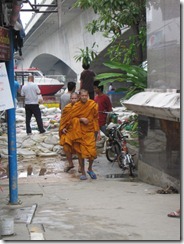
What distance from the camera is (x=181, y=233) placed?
4973 millimetres

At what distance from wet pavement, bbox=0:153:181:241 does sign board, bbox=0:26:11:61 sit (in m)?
1.92

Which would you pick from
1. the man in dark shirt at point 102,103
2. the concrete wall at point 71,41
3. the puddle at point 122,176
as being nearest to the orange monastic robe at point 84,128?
the puddle at point 122,176

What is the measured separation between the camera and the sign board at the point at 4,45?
6199 millimetres

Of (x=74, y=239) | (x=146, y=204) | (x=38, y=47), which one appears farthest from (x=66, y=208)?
(x=38, y=47)

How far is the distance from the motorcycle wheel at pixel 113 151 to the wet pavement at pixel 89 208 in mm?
480

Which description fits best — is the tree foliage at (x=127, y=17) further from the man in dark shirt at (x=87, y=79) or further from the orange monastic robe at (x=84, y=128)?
the orange monastic robe at (x=84, y=128)

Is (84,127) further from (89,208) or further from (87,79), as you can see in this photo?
(87,79)

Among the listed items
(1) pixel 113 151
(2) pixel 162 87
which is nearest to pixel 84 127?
(1) pixel 113 151

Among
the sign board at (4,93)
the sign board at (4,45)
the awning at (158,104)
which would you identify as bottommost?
the awning at (158,104)

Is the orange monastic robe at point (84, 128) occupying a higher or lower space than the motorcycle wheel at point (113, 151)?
higher

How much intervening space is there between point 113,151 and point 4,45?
4.90 meters

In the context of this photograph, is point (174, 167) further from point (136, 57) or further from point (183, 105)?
point (136, 57)

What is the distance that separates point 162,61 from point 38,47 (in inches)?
1357

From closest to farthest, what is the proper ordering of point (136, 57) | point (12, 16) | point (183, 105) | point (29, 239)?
1. point (29, 239)
2. point (183, 105)
3. point (12, 16)
4. point (136, 57)
